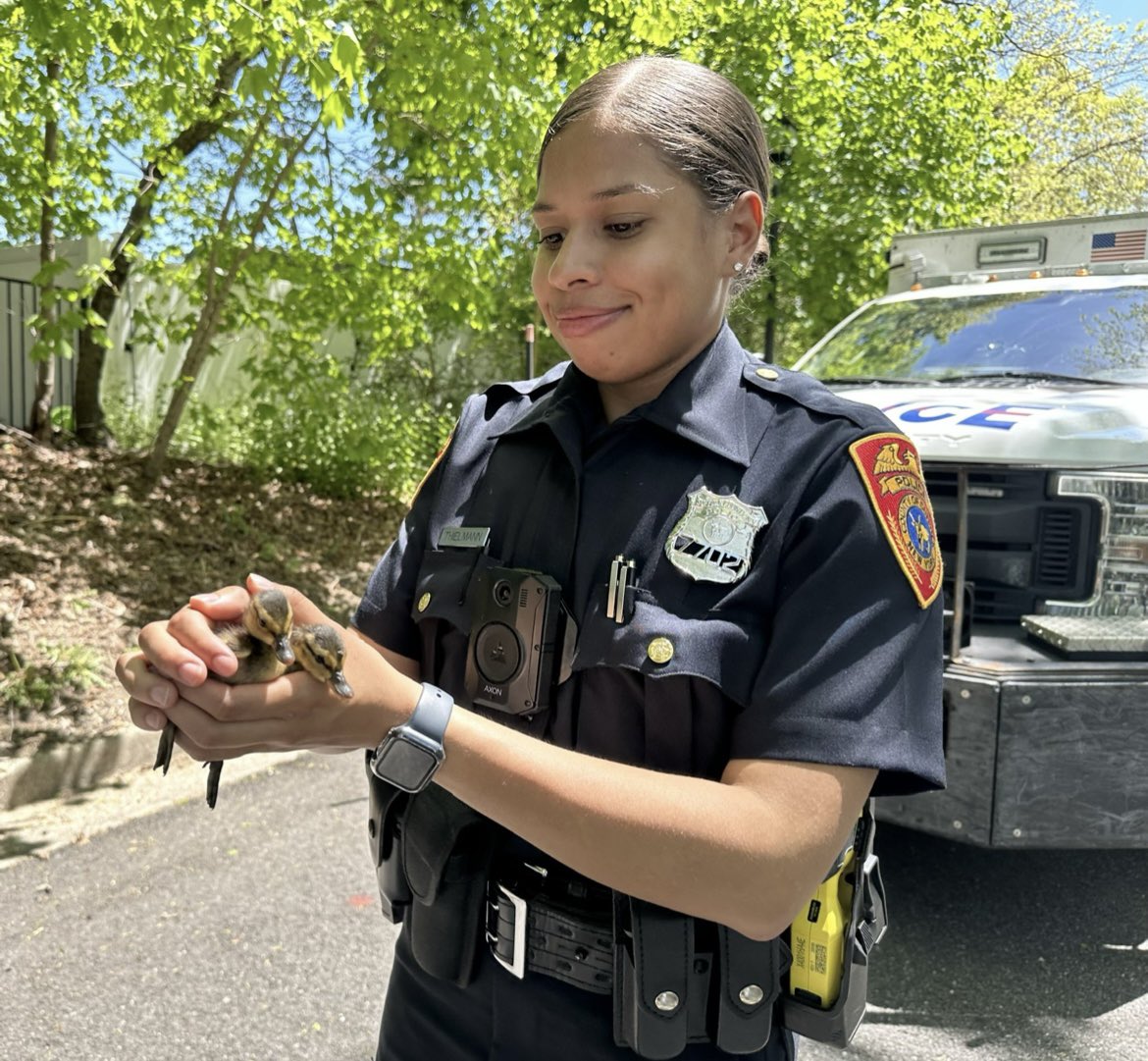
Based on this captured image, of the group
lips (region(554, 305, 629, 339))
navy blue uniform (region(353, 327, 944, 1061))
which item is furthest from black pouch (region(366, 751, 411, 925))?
lips (region(554, 305, 629, 339))

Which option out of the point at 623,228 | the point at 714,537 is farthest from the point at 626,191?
the point at 714,537

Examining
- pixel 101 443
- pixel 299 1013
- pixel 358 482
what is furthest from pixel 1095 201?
pixel 299 1013

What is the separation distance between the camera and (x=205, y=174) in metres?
8.62

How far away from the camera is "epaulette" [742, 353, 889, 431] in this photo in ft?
4.20

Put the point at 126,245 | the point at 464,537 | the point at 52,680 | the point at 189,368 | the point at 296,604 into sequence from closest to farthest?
the point at 296,604
the point at 464,537
the point at 52,680
the point at 126,245
the point at 189,368

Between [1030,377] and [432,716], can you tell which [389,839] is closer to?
[432,716]

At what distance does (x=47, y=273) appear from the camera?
22.5 ft

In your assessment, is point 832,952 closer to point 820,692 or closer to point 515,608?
point 820,692

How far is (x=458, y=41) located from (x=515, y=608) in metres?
5.83

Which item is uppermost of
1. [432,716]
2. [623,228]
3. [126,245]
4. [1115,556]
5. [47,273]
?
[126,245]

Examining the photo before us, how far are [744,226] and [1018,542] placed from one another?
2813mm

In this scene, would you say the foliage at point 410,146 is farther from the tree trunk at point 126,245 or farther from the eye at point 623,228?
the eye at point 623,228

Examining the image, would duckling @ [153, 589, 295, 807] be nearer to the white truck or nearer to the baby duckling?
the baby duckling

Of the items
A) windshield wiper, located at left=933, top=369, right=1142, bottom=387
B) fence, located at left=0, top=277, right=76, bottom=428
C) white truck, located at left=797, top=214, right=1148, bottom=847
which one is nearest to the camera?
white truck, located at left=797, top=214, right=1148, bottom=847
